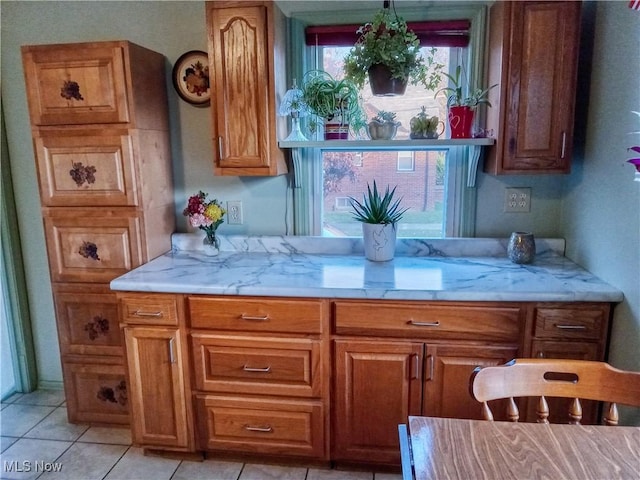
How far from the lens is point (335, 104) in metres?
2.08

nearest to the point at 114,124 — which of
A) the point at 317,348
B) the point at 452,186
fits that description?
the point at 317,348

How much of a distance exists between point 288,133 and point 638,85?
1445 millimetres

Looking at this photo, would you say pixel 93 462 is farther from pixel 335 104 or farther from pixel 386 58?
pixel 386 58

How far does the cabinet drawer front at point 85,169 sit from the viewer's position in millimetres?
2045

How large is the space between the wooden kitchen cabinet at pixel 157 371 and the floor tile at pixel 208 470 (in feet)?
0.28

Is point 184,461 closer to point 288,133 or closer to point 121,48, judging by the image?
point 288,133

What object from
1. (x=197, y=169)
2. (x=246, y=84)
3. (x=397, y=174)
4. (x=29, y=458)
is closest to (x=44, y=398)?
(x=29, y=458)

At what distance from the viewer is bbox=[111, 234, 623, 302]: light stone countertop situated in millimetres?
1726

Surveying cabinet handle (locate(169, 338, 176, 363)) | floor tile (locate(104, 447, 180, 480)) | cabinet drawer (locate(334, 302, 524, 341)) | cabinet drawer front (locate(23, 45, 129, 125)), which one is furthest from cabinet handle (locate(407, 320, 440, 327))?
cabinet drawer front (locate(23, 45, 129, 125))

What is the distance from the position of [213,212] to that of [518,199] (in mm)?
1525

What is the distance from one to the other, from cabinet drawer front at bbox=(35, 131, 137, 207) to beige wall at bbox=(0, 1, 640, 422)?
398 mm

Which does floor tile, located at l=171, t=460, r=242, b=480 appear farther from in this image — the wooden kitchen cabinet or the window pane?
the window pane

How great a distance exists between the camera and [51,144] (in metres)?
2.08

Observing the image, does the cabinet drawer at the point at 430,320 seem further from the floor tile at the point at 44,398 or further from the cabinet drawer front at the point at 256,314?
the floor tile at the point at 44,398
